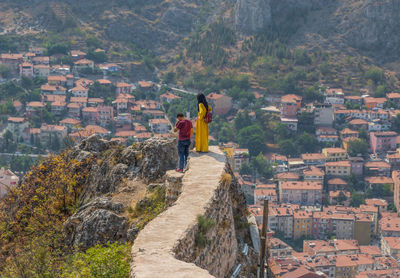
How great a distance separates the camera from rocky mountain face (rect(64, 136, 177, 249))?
8.60 m

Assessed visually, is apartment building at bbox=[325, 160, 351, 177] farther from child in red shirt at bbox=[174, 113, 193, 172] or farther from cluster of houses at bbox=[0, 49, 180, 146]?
child in red shirt at bbox=[174, 113, 193, 172]

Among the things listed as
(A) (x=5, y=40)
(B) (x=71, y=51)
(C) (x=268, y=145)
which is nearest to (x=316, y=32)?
(C) (x=268, y=145)

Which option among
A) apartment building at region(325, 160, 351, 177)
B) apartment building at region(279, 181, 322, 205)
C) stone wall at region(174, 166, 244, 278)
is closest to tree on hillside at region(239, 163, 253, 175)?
apartment building at region(279, 181, 322, 205)

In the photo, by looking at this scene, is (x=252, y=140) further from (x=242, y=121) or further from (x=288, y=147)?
(x=242, y=121)

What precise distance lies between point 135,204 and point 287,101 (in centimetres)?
5670

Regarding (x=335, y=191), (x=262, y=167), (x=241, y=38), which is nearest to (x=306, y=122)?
(x=262, y=167)

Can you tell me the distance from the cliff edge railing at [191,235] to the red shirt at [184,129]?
62 cm

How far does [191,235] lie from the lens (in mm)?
6414

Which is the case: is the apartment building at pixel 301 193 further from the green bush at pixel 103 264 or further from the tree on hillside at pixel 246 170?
the green bush at pixel 103 264

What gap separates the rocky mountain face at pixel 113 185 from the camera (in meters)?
8.60

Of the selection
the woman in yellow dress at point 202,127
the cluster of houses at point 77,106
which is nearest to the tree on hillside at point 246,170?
the cluster of houses at point 77,106

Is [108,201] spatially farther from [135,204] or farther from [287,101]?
[287,101]

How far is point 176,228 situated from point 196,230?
23 centimetres

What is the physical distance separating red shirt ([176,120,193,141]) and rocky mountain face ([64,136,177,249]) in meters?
0.81
